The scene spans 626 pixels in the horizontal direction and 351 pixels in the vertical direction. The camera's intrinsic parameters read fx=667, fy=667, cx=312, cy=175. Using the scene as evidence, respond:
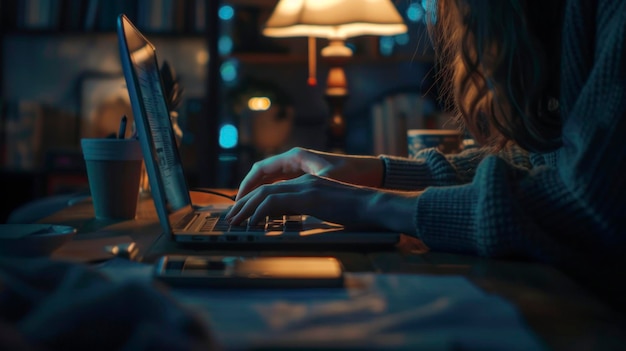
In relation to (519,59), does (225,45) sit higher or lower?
higher

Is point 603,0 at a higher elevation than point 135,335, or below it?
higher

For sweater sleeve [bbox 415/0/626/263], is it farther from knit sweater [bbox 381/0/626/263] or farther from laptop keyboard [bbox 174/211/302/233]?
laptop keyboard [bbox 174/211/302/233]

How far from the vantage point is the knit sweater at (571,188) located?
644 millimetres

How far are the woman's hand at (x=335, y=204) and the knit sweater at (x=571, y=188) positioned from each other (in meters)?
0.03

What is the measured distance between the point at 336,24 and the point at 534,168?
51.9 inches

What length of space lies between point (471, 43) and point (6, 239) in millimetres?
558

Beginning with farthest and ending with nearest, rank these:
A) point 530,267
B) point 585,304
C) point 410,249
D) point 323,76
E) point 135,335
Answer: point 323,76 < point 410,249 < point 530,267 < point 585,304 < point 135,335

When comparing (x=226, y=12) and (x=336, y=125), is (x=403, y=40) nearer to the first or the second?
(x=226, y=12)

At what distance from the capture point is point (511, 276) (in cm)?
59

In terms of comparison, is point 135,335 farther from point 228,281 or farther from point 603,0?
point 603,0

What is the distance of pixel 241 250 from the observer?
0.71 metres

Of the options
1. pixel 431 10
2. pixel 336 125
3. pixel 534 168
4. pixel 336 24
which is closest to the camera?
pixel 534 168

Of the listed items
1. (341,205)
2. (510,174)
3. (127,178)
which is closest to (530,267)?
(510,174)

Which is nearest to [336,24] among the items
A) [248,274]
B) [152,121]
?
[152,121]
